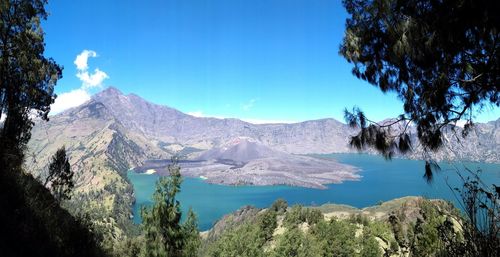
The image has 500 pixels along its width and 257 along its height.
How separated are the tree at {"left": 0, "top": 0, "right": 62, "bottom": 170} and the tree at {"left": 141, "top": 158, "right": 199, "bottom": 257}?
9569 mm

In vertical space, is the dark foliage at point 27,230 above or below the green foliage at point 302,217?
above

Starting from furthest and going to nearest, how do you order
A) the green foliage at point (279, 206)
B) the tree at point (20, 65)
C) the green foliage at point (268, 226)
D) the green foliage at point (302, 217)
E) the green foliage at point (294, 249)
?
the green foliage at point (279, 206) → the green foliage at point (302, 217) → the green foliage at point (268, 226) → the green foliage at point (294, 249) → the tree at point (20, 65)

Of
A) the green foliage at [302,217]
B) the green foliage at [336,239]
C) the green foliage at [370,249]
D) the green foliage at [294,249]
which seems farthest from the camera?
the green foliage at [302,217]

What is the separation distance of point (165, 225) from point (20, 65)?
47.2 ft

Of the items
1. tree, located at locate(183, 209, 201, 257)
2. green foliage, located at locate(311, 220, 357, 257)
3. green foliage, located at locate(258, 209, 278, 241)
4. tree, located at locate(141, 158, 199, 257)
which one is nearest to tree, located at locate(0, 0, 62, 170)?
tree, located at locate(141, 158, 199, 257)

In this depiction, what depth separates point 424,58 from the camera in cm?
895

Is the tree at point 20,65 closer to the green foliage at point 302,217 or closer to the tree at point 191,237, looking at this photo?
the tree at point 191,237

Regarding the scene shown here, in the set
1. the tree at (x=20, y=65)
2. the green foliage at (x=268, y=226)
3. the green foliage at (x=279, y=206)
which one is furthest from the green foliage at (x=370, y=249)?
the green foliage at (x=279, y=206)

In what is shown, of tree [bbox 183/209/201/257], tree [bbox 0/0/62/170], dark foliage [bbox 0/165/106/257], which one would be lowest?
tree [bbox 183/209/201/257]

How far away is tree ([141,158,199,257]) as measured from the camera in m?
26.4

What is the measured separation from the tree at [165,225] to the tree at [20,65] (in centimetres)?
957

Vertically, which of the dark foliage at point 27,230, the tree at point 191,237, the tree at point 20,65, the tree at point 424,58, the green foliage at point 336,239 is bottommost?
the green foliage at point 336,239

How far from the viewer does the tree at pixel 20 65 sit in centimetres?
2008

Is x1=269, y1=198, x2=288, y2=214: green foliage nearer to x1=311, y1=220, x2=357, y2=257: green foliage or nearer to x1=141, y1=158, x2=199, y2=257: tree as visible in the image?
x1=311, y1=220, x2=357, y2=257: green foliage
